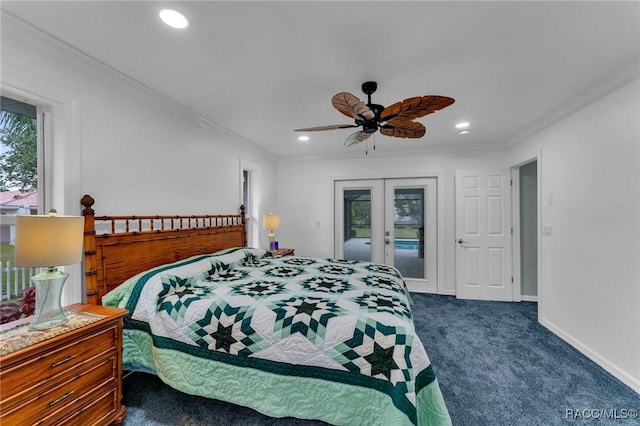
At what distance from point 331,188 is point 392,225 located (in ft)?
4.25

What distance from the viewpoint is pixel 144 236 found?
2240 millimetres

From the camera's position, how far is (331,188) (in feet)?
16.1

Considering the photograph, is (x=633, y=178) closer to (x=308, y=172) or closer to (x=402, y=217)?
(x=402, y=217)

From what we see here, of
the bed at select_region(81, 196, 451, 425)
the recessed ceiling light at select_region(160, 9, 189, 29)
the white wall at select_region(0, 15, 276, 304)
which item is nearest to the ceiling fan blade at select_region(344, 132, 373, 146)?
the bed at select_region(81, 196, 451, 425)

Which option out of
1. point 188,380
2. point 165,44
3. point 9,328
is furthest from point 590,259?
point 9,328

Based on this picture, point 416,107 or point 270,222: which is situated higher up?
point 416,107

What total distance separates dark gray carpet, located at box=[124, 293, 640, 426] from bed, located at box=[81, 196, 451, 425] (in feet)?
0.76

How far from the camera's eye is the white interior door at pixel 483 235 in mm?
4043

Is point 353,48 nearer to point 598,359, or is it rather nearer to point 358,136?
point 358,136

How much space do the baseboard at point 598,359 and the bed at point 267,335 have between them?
73.1 inches

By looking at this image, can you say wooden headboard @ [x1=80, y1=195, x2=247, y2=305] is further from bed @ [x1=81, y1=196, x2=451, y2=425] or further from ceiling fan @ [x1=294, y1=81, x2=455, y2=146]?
ceiling fan @ [x1=294, y1=81, x2=455, y2=146]

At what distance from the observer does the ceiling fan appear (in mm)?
1711

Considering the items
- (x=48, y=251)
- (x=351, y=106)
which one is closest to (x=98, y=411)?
(x=48, y=251)

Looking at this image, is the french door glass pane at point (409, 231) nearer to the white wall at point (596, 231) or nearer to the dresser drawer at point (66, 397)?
the white wall at point (596, 231)
